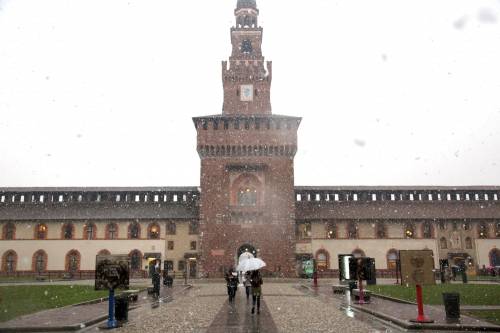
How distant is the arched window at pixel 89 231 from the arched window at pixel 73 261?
6.81ft

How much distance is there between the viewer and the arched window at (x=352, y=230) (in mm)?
53375

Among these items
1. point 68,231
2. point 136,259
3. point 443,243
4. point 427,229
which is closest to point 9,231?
point 68,231

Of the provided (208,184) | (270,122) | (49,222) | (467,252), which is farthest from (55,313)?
(467,252)

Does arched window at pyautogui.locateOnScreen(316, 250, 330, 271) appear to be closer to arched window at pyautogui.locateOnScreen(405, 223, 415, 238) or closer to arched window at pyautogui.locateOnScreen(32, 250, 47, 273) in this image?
arched window at pyautogui.locateOnScreen(405, 223, 415, 238)

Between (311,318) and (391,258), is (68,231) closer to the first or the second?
(391,258)

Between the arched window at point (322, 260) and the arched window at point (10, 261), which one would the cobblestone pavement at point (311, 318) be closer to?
the arched window at point (322, 260)

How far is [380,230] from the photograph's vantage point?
5375 cm

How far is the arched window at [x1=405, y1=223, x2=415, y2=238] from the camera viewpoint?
5378 centimetres

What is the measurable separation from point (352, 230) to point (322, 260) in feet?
16.4

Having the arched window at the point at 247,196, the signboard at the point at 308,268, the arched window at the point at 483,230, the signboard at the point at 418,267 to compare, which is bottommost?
the signboard at the point at 308,268

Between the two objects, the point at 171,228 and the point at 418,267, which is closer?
the point at 418,267

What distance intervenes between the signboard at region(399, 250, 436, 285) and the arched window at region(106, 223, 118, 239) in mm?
44446

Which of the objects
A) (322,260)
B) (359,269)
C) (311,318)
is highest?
(359,269)

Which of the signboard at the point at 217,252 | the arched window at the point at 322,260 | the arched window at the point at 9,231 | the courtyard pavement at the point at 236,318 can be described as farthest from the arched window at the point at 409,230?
the arched window at the point at 9,231
